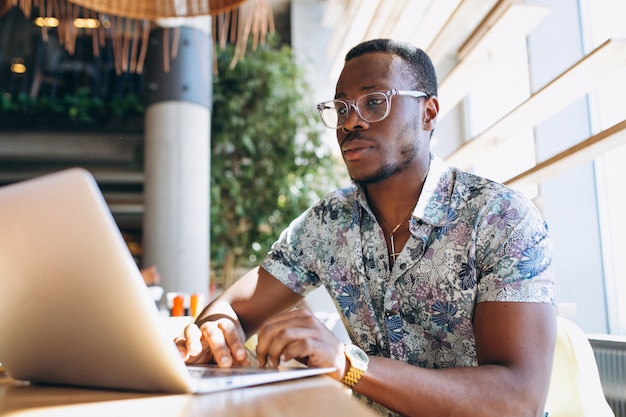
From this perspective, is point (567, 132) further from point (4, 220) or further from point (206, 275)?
point (4, 220)

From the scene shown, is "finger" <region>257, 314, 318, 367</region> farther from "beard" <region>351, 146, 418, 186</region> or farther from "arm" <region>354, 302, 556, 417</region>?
"beard" <region>351, 146, 418, 186</region>

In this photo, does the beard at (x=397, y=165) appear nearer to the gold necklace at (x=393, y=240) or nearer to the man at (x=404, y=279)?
the man at (x=404, y=279)

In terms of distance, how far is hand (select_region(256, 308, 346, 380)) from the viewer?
2.78ft

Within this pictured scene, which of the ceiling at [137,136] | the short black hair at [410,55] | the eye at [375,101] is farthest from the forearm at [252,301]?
the ceiling at [137,136]

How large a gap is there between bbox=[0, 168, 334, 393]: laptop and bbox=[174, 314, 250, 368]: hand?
5.7 inches

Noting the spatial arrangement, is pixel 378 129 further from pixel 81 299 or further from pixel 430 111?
pixel 81 299

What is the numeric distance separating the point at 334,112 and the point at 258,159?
4133mm

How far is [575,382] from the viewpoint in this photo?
1497 mm

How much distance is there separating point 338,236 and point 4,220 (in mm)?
1035

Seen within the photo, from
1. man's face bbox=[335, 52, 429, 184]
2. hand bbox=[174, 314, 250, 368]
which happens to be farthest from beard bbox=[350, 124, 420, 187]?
hand bbox=[174, 314, 250, 368]

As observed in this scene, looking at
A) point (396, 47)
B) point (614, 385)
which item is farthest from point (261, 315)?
point (614, 385)

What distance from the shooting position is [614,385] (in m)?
1.70

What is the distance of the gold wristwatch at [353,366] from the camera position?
2.92ft

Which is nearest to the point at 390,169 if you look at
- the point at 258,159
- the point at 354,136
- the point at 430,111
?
the point at 354,136
